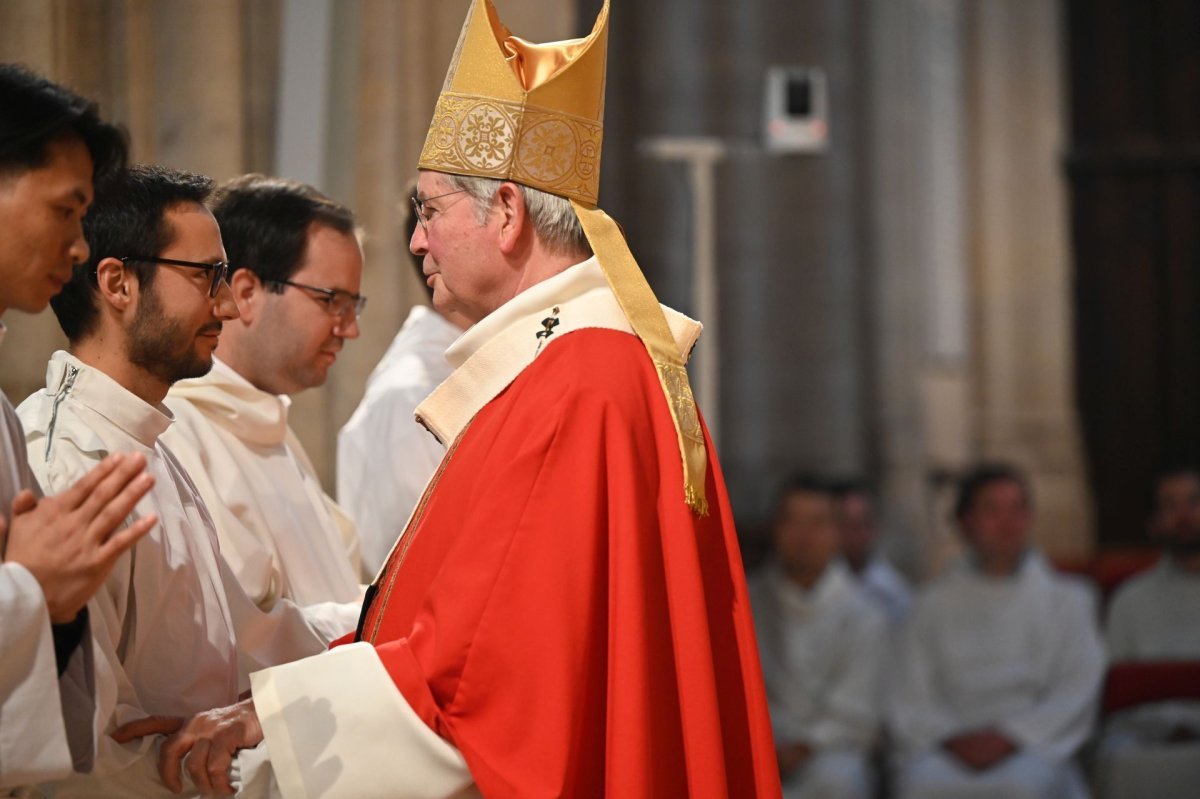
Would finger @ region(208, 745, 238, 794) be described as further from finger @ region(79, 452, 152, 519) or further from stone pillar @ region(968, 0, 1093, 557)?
stone pillar @ region(968, 0, 1093, 557)

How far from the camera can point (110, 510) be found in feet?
5.90

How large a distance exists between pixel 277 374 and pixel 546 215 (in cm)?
85

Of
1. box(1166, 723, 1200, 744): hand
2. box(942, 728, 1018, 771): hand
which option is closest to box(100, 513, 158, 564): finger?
box(942, 728, 1018, 771): hand

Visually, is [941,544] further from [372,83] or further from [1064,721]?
[372,83]

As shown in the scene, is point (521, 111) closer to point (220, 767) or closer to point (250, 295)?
point (250, 295)

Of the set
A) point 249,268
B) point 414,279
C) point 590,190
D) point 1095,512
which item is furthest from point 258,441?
point 1095,512

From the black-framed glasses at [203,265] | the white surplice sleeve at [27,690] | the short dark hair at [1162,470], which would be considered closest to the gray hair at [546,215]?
the black-framed glasses at [203,265]

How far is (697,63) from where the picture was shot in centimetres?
899

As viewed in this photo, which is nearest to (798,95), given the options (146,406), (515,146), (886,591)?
(886,591)

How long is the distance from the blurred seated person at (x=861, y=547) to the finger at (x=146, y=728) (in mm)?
5467

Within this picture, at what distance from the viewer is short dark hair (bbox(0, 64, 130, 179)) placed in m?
1.86

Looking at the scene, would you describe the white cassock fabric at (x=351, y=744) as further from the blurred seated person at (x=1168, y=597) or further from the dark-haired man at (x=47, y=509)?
the blurred seated person at (x=1168, y=597)

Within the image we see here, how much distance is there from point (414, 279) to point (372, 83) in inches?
25.2

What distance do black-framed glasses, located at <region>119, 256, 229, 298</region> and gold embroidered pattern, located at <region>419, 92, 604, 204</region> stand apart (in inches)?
15.6
